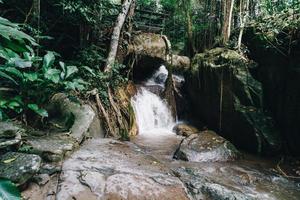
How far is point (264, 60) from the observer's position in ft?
23.3

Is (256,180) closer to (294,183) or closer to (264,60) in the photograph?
(294,183)

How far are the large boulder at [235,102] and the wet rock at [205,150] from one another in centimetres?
84

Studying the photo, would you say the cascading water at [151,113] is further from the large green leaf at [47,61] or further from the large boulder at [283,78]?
the large green leaf at [47,61]

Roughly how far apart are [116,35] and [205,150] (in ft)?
12.1

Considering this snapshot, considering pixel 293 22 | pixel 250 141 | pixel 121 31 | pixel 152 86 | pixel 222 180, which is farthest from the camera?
pixel 152 86

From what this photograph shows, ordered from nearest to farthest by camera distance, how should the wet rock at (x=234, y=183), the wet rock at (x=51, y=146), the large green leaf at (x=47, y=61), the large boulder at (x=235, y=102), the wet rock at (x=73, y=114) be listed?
the wet rock at (x=51, y=146), the wet rock at (x=234, y=183), the large green leaf at (x=47, y=61), the wet rock at (x=73, y=114), the large boulder at (x=235, y=102)

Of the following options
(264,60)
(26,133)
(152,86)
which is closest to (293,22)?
(264,60)

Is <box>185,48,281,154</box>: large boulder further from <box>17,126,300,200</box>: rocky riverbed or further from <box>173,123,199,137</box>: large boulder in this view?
<box>17,126,300,200</box>: rocky riverbed

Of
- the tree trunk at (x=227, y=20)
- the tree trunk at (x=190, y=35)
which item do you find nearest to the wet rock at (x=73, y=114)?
the tree trunk at (x=227, y=20)

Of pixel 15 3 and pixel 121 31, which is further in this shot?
pixel 121 31

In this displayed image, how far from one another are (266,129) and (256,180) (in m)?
2.16

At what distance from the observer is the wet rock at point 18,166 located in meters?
2.75

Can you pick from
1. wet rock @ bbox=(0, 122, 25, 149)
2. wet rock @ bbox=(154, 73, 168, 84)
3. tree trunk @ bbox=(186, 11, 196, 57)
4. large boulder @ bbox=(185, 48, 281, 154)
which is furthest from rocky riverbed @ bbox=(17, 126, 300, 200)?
tree trunk @ bbox=(186, 11, 196, 57)

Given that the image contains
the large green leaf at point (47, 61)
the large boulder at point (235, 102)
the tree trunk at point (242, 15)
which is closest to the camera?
the large green leaf at point (47, 61)
